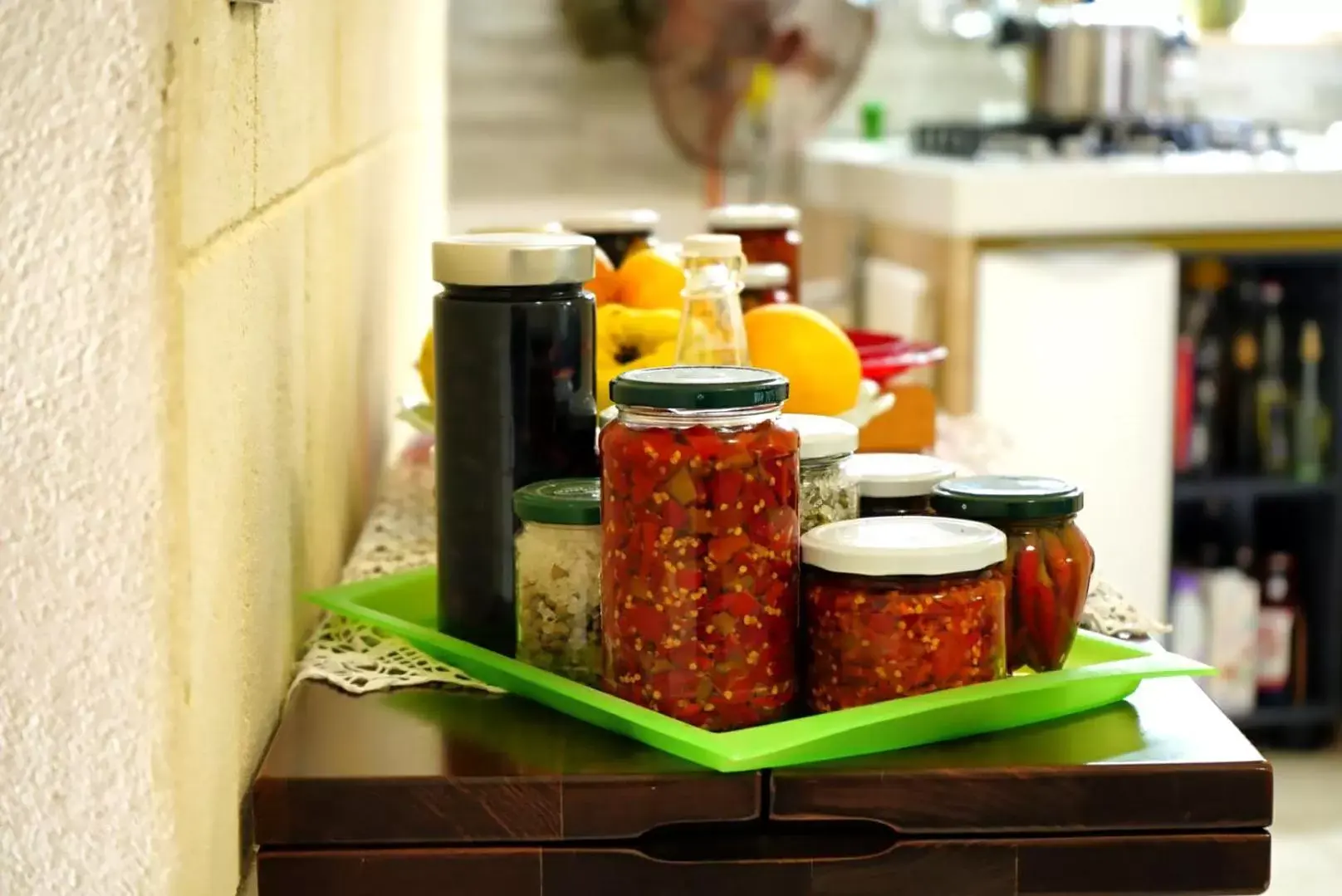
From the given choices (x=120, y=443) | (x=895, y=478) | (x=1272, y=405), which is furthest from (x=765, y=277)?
(x=1272, y=405)

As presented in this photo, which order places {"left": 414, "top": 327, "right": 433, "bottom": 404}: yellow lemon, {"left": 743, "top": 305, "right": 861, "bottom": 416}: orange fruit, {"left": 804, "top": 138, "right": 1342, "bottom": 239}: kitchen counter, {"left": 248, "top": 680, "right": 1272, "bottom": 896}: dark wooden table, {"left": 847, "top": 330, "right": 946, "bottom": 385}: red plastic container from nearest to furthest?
{"left": 248, "top": 680, "right": 1272, "bottom": 896}: dark wooden table, {"left": 743, "top": 305, "right": 861, "bottom": 416}: orange fruit, {"left": 414, "top": 327, "right": 433, "bottom": 404}: yellow lemon, {"left": 847, "top": 330, "right": 946, "bottom": 385}: red plastic container, {"left": 804, "top": 138, "right": 1342, "bottom": 239}: kitchen counter

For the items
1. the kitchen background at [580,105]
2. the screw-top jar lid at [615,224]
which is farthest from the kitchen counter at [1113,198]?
the screw-top jar lid at [615,224]

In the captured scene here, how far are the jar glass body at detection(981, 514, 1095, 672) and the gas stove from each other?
2.31 meters

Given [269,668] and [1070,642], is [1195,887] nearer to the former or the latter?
[1070,642]

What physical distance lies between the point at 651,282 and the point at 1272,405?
205 centimetres

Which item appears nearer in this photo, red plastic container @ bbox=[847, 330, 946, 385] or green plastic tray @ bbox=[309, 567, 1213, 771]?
green plastic tray @ bbox=[309, 567, 1213, 771]

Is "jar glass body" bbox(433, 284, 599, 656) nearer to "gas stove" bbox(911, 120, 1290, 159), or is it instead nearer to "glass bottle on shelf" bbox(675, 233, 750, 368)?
"glass bottle on shelf" bbox(675, 233, 750, 368)

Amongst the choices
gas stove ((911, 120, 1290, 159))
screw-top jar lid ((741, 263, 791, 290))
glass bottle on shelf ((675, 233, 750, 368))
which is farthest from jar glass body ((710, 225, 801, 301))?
gas stove ((911, 120, 1290, 159))

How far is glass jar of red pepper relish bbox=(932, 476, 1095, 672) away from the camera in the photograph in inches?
32.5

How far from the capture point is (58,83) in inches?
22.8

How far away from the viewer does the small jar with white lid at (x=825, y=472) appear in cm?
85

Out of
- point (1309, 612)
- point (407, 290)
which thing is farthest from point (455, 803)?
point (1309, 612)

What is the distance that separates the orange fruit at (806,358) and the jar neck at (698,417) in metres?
0.40

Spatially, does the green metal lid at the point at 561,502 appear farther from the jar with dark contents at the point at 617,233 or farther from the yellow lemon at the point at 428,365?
the jar with dark contents at the point at 617,233
